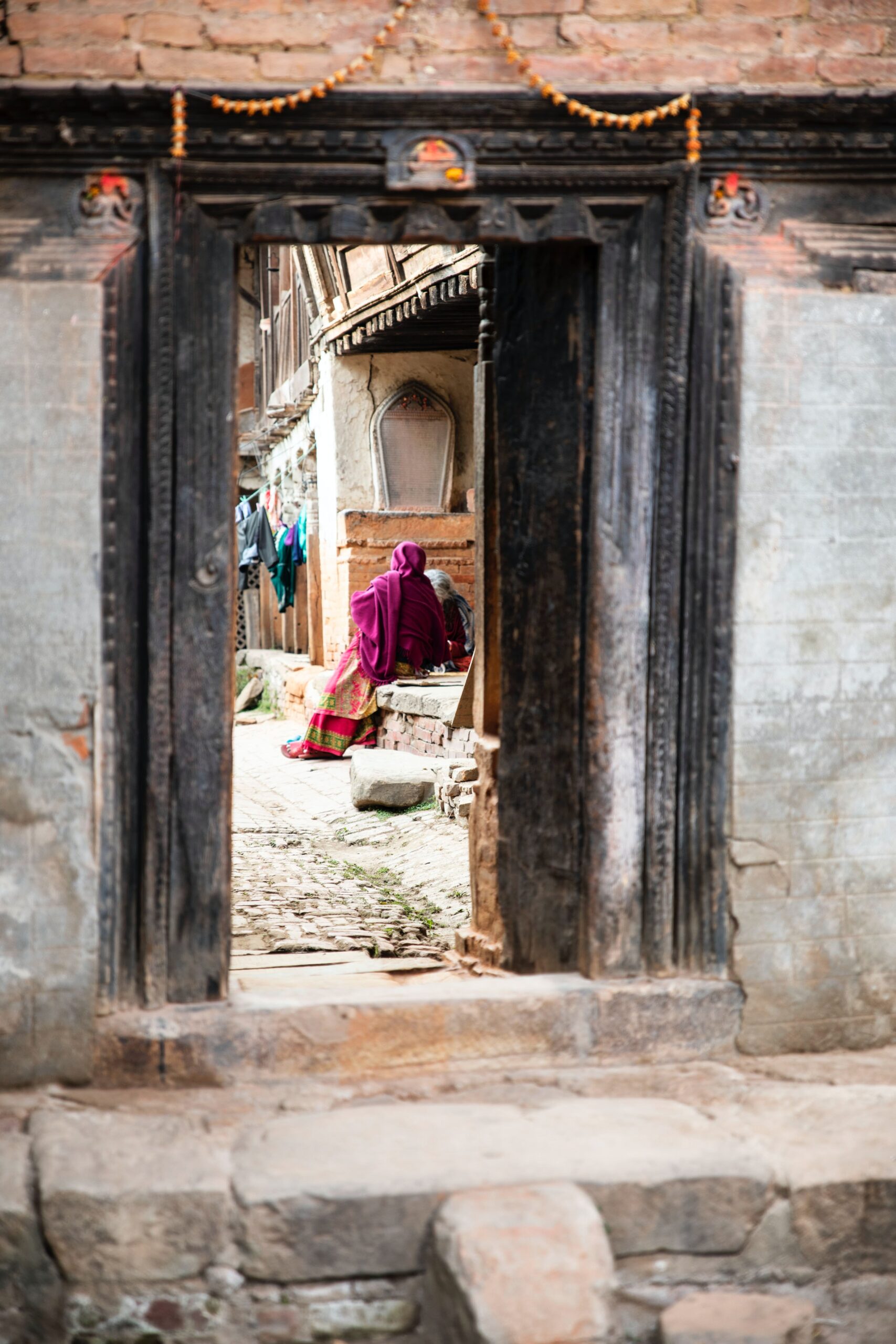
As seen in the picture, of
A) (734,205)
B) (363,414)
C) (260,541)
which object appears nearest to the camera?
(734,205)

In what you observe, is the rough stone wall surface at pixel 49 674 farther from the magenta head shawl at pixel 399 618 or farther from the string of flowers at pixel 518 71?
the magenta head shawl at pixel 399 618

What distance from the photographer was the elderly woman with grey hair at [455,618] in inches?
496

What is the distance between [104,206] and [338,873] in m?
4.74

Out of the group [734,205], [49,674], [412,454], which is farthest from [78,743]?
[412,454]

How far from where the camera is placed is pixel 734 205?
11.6ft

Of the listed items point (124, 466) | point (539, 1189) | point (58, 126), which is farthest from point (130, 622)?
point (539, 1189)

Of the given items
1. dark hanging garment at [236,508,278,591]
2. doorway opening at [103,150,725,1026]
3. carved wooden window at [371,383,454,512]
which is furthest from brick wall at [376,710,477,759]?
dark hanging garment at [236,508,278,591]

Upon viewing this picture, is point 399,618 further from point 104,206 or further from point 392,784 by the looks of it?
point 104,206

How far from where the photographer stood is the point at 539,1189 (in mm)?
2826

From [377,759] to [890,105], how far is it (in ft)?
22.2

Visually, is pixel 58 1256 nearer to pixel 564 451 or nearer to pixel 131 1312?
pixel 131 1312

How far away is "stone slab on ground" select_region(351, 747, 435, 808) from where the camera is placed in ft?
29.0

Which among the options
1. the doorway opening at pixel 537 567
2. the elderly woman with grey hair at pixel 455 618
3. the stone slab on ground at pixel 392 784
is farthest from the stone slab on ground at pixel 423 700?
the doorway opening at pixel 537 567

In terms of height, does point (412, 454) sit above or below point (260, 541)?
above
